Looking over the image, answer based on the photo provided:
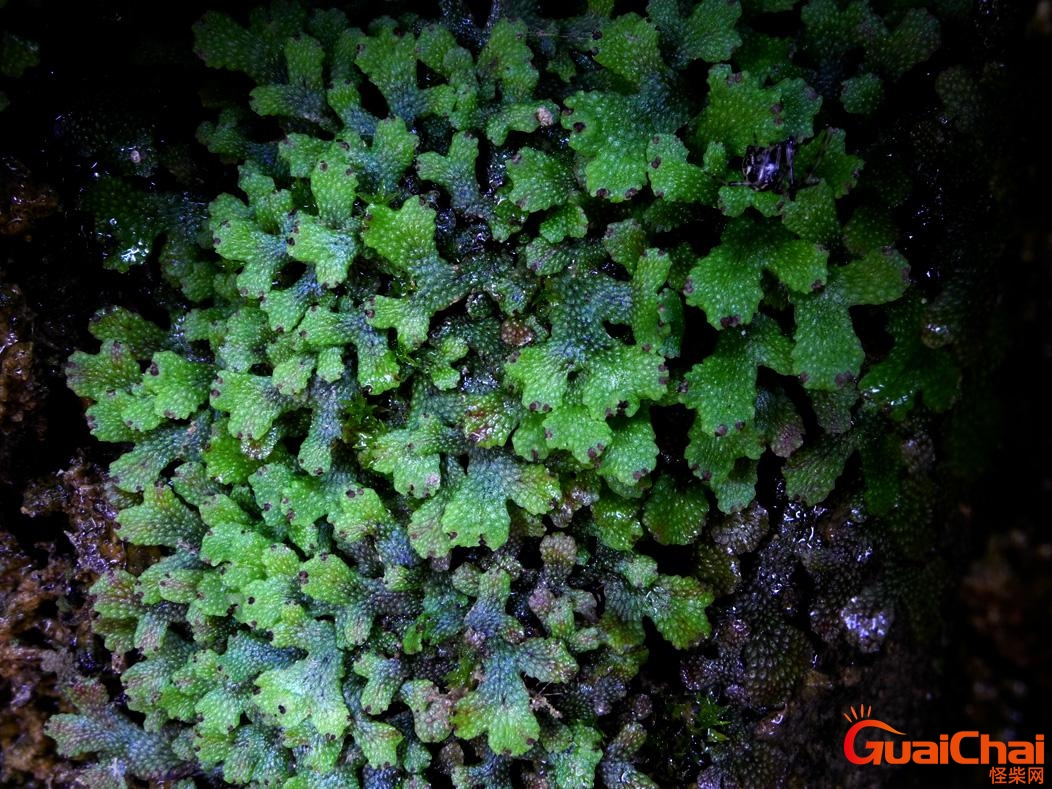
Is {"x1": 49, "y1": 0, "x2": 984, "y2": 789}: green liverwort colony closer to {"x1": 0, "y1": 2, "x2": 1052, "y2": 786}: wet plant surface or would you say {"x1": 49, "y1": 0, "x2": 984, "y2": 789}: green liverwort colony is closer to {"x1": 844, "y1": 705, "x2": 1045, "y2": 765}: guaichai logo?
{"x1": 0, "y1": 2, "x2": 1052, "y2": 786}: wet plant surface

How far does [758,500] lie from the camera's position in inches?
67.5

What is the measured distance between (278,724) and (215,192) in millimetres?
1438

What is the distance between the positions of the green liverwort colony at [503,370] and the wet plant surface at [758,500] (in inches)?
2.2

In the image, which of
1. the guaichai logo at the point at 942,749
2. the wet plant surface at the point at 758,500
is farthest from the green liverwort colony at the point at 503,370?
the guaichai logo at the point at 942,749

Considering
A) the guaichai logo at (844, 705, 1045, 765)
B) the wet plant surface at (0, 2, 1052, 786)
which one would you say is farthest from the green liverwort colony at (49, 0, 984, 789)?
the guaichai logo at (844, 705, 1045, 765)

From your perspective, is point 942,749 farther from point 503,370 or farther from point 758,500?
point 503,370

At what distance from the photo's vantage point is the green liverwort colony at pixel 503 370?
58.2 inches

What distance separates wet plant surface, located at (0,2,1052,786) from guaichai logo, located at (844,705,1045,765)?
0.02m

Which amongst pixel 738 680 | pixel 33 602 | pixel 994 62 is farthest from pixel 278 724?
pixel 994 62

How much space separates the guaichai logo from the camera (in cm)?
94

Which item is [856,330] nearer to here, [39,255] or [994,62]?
[994,62]

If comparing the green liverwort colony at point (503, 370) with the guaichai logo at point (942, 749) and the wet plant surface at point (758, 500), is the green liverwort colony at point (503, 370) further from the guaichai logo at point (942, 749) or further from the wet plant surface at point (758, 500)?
the guaichai logo at point (942, 749)

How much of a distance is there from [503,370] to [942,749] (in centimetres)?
109

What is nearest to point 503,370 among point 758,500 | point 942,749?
point 758,500
